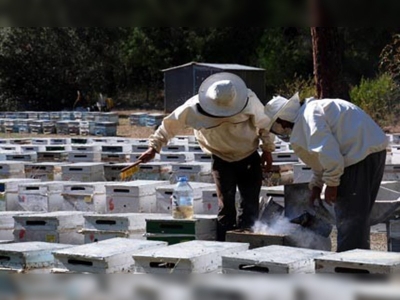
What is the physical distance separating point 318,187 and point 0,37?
3541 cm

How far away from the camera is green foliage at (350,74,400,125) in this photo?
23938 millimetres

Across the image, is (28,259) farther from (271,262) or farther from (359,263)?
(359,263)

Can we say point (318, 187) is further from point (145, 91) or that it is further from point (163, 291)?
point (145, 91)

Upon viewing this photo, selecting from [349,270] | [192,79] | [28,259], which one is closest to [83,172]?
[28,259]

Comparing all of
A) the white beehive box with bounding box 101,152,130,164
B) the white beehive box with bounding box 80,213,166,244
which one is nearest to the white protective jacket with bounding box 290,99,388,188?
the white beehive box with bounding box 80,213,166,244

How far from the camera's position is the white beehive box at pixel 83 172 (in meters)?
10.2

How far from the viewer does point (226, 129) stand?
684 cm

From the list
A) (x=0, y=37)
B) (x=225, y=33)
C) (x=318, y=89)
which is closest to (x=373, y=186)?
(x=318, y=89)

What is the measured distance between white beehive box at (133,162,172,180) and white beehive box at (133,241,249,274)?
18.0 feet

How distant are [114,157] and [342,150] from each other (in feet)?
24.3

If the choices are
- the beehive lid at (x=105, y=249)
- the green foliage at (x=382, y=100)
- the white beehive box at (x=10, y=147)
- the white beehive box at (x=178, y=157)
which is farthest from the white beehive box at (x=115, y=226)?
the green foliage at (x=382, y=100)

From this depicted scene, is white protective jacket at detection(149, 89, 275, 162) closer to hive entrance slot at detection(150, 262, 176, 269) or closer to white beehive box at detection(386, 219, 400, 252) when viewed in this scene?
white beehive box at detection(386, 219, 400, 252)

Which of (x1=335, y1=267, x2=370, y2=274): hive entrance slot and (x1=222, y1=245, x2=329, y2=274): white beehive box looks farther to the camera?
(x1=222, y1=245, x2=329, y2=274): white beehive box

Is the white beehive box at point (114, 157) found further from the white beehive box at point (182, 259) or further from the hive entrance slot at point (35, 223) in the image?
the white beehive box at point (182, 259)
